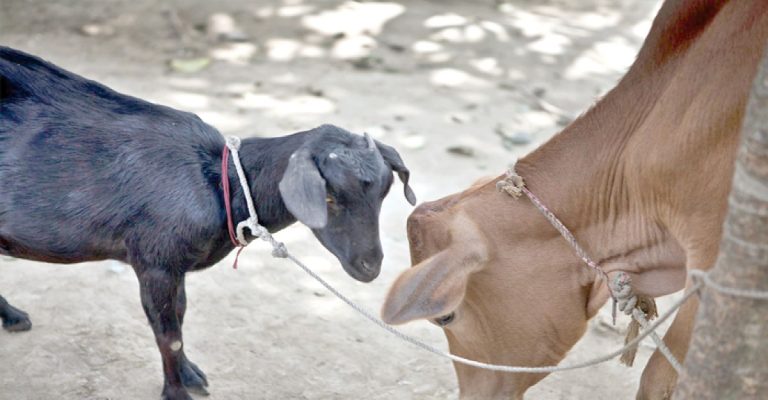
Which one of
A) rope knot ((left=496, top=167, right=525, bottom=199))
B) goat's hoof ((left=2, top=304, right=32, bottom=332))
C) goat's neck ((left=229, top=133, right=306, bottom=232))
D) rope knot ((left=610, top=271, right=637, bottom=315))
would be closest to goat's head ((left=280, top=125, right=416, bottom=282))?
goat's neck ((left=229, top=133, right=306, bottom=232))

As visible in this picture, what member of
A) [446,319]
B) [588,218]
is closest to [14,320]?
[446,319]

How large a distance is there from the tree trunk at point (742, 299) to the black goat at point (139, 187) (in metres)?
1.36

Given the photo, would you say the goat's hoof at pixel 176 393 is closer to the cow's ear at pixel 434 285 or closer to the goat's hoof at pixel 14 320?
the goat's hoof at pixel 14 320

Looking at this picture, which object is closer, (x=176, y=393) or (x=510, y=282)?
(x=510, y=282)

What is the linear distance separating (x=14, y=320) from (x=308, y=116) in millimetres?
2795

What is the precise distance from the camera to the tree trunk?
88.6 inches

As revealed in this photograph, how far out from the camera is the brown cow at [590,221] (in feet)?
10.9

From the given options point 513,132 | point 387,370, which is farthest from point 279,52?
point 387,370

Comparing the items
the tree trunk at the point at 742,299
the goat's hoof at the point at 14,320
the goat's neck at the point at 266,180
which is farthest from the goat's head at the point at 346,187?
the goat's hoof at the point at 14,320

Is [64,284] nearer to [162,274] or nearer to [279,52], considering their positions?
[162,274]

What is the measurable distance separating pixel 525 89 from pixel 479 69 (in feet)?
1.53

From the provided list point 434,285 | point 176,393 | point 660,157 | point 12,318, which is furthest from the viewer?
point 12,318

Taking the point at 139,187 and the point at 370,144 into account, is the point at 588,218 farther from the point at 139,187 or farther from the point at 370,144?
the point at 139,187

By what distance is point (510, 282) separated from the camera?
11.4ft
